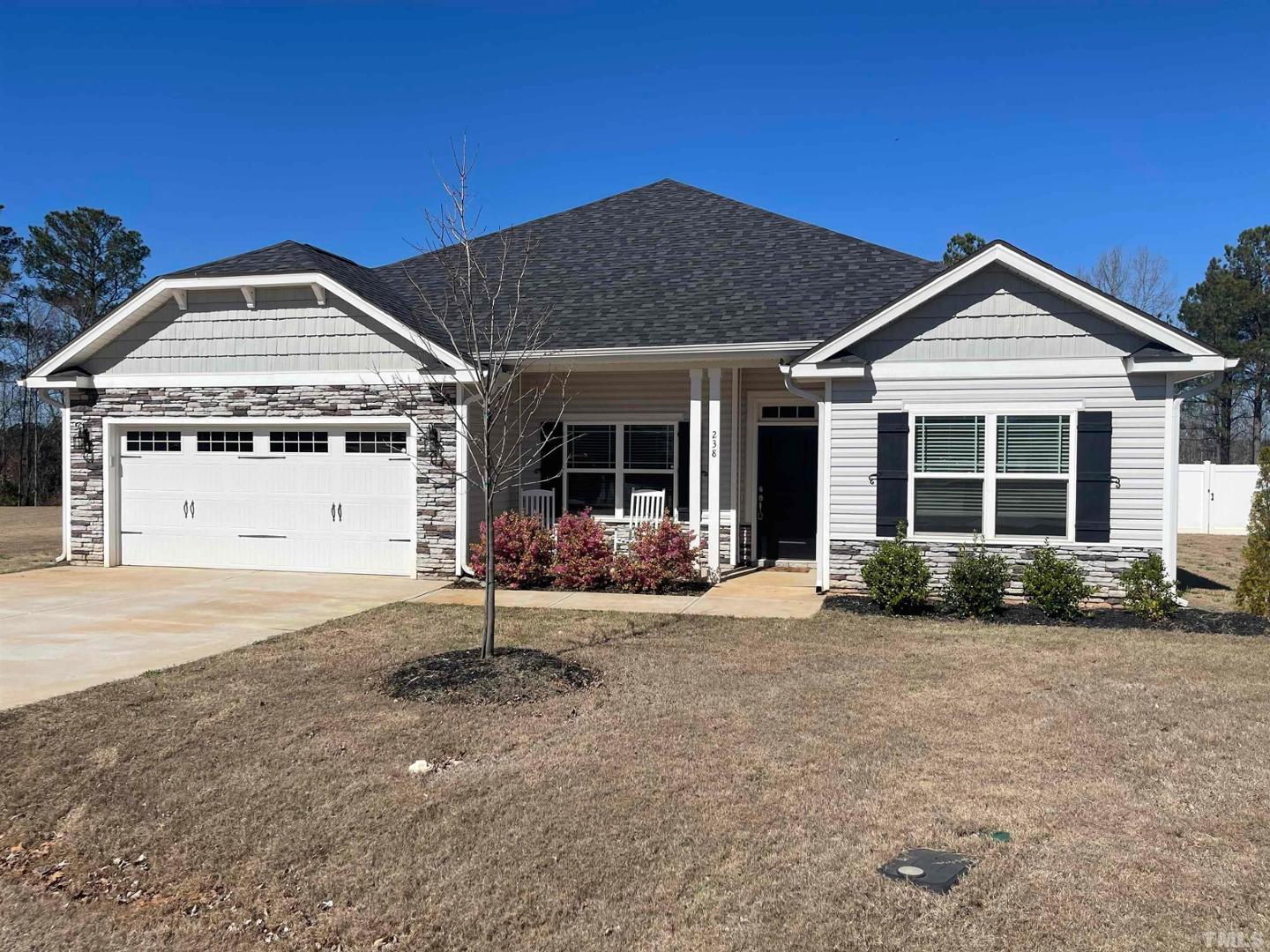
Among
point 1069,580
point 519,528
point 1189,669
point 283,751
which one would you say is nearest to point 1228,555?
point 1069,580

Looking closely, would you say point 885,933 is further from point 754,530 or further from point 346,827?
point 754,530

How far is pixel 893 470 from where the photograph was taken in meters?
10.5

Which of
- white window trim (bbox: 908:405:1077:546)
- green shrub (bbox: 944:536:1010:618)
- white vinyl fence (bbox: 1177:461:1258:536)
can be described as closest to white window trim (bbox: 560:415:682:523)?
white window trim (bbox: 908:405:1077:546)

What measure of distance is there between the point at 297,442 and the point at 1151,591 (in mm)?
10909

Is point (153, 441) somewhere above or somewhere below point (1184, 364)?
below

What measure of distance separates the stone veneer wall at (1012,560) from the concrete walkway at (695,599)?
1.63 ft

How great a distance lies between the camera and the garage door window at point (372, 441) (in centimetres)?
1248

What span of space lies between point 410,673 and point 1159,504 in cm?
817

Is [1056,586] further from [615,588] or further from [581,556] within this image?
[581,556]

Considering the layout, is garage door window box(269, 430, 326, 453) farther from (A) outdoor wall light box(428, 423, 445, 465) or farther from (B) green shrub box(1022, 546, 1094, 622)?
(B) green shrub box(1022, 546, 1094, 622)

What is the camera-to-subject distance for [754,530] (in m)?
13.5

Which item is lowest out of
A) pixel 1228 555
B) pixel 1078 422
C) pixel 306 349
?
pixel 1228 555

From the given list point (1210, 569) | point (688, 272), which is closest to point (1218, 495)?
point (1210, 569)

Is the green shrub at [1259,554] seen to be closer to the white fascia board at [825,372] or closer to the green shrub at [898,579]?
the green shrub at [898,579]
